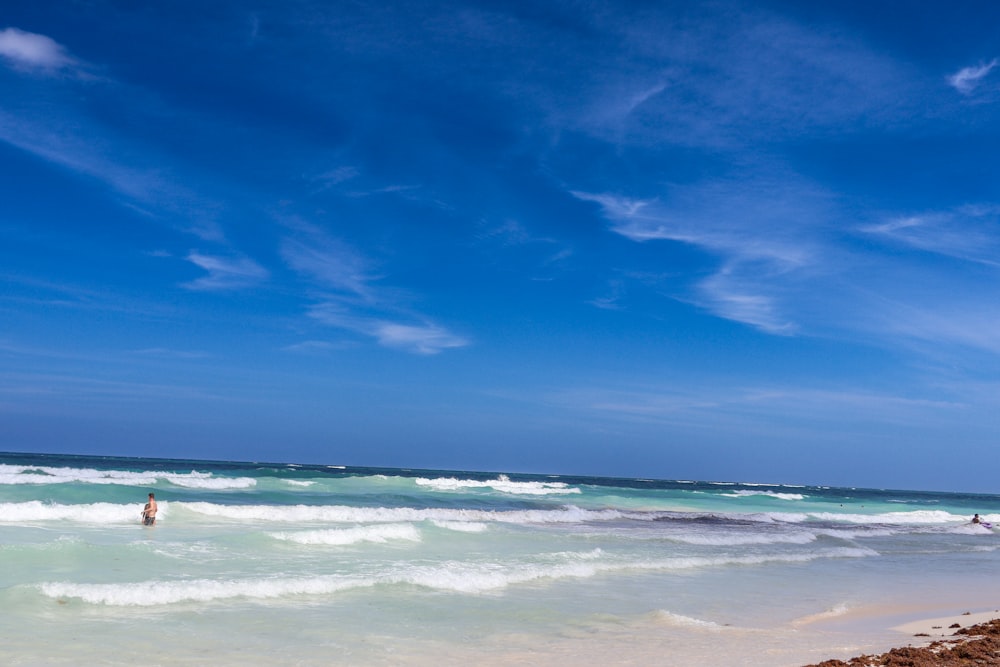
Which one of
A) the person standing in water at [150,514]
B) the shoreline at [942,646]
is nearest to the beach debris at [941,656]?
the shoreline at [942,646]

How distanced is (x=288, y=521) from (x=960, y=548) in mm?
21316

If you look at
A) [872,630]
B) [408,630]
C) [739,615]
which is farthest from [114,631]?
[872,630]

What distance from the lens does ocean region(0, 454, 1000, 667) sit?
8070 mm

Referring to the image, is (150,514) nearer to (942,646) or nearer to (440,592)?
(440,592)

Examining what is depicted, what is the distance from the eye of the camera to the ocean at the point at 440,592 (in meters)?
8.07

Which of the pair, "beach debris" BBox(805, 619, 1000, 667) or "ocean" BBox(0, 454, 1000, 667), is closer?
"beach debris" BBox(805, 619, 1000, 667)

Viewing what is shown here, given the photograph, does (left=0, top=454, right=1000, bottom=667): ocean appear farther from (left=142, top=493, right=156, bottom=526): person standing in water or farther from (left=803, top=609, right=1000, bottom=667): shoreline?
(left=142, top=493, right=156, bottom=526): person standing in water

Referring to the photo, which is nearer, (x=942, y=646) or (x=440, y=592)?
(x=942, y=646)

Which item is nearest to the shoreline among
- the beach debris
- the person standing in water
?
the beach debris

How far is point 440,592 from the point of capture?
456 inches

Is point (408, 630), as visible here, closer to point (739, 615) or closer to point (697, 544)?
point (739, 615)

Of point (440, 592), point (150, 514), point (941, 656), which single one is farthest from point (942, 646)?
point (150, 514)

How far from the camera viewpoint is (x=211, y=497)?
29750 millimetres

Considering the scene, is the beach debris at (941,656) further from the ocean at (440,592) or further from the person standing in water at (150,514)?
the person standing in water at (150,514)
